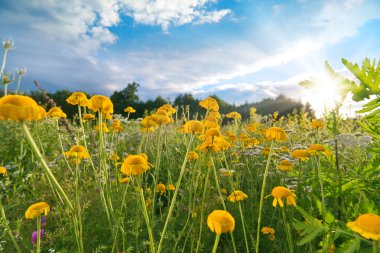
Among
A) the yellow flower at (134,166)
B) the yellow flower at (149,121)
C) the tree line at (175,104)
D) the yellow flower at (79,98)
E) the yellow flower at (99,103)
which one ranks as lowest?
the yellow flower at (134,166)

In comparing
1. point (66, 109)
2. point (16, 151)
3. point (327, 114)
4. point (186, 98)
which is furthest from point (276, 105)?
point (327, 114)

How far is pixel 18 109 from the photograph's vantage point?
3.52 ft

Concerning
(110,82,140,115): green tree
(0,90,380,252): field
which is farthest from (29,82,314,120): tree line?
(0,90,380,252): field

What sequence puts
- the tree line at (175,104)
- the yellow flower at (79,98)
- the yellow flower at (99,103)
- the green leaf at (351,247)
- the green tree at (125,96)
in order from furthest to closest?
the green tree at (125,96) → the tree line at (175,104) → the yellow flower at (79,98) → the yellow flower at (99,103) → the green leaf at (351,247)

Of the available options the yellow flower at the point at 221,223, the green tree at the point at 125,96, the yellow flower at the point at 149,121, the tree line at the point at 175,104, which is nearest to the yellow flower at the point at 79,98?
the yellow flower at the point at 149,121

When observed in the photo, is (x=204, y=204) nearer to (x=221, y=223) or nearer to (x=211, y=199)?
(x=211, y=199)

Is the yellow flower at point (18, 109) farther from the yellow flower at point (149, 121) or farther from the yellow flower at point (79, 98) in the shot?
the yellow flower at point (149, 121)

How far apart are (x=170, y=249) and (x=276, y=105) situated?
825 inches

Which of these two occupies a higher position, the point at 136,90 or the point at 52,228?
the point at 136,90

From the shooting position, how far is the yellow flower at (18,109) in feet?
3.50

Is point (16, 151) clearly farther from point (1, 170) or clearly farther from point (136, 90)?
point (136, 90)

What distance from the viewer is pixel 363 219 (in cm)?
105

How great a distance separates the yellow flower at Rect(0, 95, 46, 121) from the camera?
3.50 feet

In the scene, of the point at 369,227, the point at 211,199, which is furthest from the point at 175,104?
the point at 369,227
